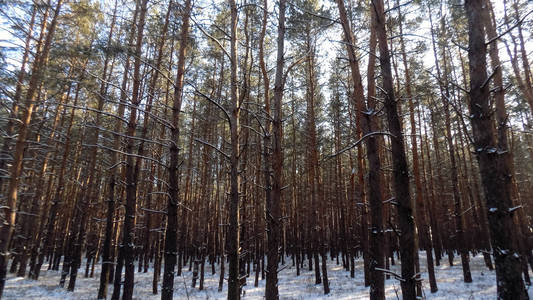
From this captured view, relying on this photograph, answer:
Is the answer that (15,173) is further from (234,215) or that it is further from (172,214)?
(234,215)

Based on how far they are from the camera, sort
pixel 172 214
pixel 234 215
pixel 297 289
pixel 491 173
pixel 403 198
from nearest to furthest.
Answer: pixel 403 198 → pixel 491 173 → pixel 234 215 → pixel 172 214 → pixel 297 289

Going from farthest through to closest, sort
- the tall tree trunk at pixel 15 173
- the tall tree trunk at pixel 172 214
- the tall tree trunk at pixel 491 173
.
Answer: the tall tree trunk at pixel 15 173, the tall tree trunk at pixel 172 214, the tall tree trunk at pixel 491 173

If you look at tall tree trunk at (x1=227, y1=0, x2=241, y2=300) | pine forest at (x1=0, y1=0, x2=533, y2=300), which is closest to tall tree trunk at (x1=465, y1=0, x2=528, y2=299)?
pine forest at (x1=0, y1=0, x2=533, y2=300)

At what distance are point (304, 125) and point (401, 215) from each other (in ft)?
50.0

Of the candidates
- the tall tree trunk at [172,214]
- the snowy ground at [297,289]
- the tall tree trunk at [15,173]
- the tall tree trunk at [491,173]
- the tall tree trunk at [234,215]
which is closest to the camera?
the tall tree trunk at [491,173]

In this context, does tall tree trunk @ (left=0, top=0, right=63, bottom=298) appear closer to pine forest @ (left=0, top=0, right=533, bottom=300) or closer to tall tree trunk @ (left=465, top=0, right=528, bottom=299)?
pine forest @ (left=0, top=0, right=533, bottom=300)

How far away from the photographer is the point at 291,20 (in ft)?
23.5

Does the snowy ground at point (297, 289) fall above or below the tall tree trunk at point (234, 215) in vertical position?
below

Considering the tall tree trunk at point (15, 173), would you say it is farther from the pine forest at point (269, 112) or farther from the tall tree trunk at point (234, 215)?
the tall tree trunk at point (234, 215)

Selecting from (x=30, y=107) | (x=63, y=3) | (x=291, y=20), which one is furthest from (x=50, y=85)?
(x=291, y=20)

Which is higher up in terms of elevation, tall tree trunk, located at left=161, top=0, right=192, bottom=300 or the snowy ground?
tall tree trunk, located at left=161, top=0, right=192, bottom=300

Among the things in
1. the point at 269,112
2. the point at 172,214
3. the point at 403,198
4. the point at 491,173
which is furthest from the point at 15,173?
the point at 491,173

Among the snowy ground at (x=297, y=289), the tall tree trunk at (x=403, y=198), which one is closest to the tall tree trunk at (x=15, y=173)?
the snowy ground at (x=297, y=289)

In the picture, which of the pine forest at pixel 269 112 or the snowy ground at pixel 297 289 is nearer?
the pine forest at pixel 269 112
